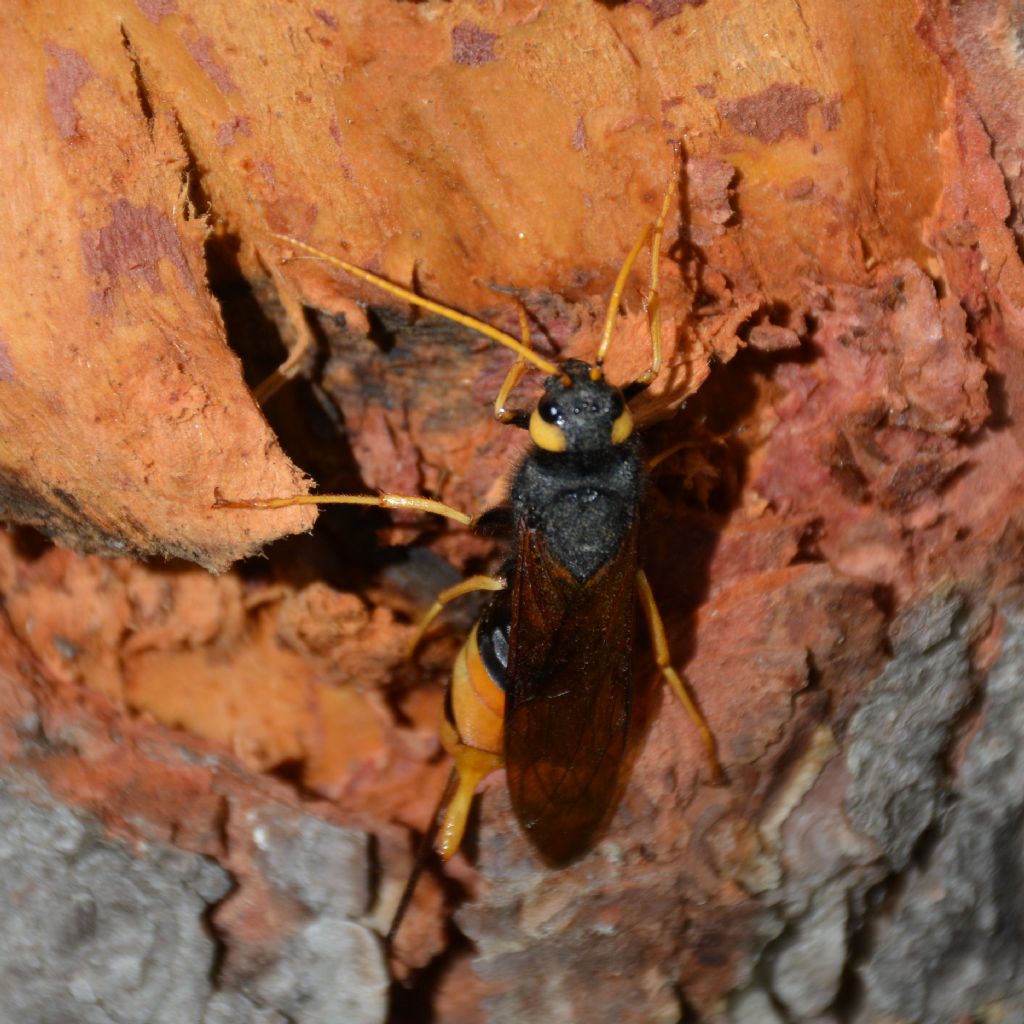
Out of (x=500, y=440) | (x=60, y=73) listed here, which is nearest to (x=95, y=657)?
(x=500, y=440)

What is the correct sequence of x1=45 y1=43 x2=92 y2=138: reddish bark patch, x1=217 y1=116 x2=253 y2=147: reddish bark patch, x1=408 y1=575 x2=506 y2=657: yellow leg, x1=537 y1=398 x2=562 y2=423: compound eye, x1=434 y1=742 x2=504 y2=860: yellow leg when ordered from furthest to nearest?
x1=408 y1=575 x2=506 y2=657: yellow leg, x1=537 y1=398 x2=562 y2=423: compound eye, x1=434 y1=742 x2=504 y2=860: yellow leg, x1=217 y1=116 x2=253 y2=147: reddish bark patch, x1=45 y1=43 x2=92 y2=138: reddish bark patch

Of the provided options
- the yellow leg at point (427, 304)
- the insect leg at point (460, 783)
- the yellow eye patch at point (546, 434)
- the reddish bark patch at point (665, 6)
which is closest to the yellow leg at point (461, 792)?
the insect leg at point (460, 783)

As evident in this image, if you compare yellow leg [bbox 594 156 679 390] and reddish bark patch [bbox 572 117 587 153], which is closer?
reddish bark patch [bbox 572 117 587 153]

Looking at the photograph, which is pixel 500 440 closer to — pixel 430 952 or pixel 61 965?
pixel 430 952

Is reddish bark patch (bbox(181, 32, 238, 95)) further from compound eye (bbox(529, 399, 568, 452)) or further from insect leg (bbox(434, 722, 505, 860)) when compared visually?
insect leg (bbox(434, 722, 505, 860))

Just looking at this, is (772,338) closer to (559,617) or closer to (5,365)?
(559,617)

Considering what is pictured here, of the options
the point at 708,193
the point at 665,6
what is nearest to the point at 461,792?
the point at 708,193

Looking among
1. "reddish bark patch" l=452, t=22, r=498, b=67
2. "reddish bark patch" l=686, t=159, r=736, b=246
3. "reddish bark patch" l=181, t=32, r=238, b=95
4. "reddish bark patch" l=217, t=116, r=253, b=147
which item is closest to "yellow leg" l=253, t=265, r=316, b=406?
"reddish bark patch" l=217, t=116, r=253, b=147
